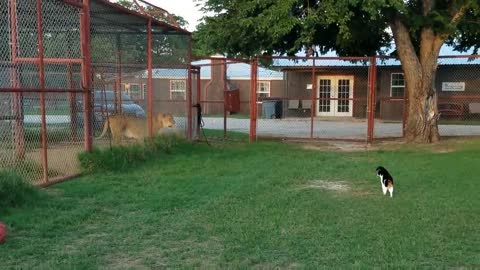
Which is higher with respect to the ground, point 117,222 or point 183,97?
point 183,97

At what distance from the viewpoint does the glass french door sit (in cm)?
3017

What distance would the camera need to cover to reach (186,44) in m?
14.7

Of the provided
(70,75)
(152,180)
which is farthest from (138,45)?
(152,180)

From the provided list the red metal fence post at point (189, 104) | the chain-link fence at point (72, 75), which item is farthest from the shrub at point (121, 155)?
the red metal fence post at point (189, 104)

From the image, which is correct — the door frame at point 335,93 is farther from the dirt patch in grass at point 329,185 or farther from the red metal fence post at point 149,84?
the dirt patch in grass at point 329,185

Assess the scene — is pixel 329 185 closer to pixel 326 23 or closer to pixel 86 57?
pixel 86 57

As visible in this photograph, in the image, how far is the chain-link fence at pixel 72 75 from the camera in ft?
28.1

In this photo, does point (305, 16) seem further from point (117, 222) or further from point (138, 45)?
point (117, 222)

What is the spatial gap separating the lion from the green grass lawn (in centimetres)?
213

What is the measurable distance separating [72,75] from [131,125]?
1.84 metres

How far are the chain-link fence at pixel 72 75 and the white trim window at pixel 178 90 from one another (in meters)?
0.03

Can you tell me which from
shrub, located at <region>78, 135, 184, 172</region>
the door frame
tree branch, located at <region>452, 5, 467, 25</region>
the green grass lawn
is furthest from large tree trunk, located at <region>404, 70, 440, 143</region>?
the door frame

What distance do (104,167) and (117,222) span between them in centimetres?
350

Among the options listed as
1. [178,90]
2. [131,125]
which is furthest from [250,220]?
[178,90]
